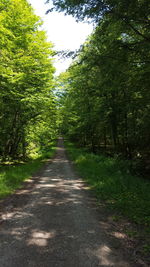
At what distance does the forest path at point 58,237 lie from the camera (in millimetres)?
3021

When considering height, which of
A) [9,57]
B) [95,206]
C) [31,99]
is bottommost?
[95,206]

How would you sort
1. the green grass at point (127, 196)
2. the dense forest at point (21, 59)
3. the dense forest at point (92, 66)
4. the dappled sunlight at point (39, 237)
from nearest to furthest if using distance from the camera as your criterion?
the dappled sunlight at point (39, 237)
the green grass at point (127, 196)
the dense forest at point (92, 66)
the dense forest at point (21, 59)

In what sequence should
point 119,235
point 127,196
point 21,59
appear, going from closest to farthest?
point 119,235, point 127,196, point 21,59

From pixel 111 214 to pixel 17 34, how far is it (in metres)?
11.8

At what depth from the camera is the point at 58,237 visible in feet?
12.5

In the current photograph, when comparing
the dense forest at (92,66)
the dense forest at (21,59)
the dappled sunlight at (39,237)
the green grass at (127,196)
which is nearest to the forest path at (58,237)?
the dappled sunlight at (39,237)

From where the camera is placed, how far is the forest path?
9.91ft

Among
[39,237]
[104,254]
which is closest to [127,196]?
[104,254]

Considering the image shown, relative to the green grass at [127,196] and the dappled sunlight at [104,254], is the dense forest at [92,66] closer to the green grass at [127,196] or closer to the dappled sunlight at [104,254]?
the green grass at [127,196]

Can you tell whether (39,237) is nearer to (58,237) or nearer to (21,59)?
(58,237)

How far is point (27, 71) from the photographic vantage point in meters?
10.6

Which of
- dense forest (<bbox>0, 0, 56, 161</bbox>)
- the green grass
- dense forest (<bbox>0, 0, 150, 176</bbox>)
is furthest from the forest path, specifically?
dense forest (<bbox>0, 0, 56, 161</bbox>)

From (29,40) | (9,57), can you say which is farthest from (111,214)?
(29,40)

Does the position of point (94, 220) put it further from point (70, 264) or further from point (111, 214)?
point (70, 264)
